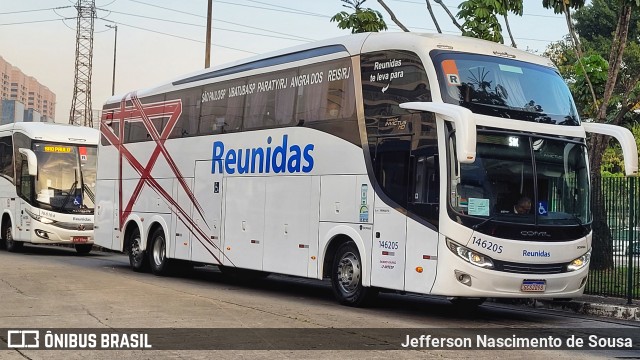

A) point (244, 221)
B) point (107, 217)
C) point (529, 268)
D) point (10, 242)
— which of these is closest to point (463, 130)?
point (529, 268)

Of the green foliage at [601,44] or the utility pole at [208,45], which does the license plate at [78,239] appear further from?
the green foliage at [601,44]

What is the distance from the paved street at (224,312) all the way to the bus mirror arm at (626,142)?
88.0 inches

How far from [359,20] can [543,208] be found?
9.67m

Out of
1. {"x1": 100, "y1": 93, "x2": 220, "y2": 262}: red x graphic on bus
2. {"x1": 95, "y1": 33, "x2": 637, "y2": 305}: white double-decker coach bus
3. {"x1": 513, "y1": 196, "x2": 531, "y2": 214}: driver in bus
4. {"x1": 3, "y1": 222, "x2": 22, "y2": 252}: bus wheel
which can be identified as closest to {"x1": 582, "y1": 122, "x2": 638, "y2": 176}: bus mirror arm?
{"x1": 95, "y1": 33, "x2": 637, "y2": 305}: white double-decker coach bus

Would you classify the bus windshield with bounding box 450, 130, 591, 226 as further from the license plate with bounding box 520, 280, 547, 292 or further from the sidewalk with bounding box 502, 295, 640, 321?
the sidewalk with bounding box 502, 295, 640, 321

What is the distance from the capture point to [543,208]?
13.1 m

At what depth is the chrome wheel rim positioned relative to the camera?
47.2ft

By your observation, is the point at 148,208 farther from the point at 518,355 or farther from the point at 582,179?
the point at 518,355

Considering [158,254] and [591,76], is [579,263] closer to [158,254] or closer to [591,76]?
[591,76]

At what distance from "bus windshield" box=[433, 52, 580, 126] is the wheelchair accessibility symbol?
1172 millimetres

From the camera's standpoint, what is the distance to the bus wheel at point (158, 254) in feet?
67.8

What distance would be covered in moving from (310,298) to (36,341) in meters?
6.86

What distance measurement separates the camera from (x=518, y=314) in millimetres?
14734

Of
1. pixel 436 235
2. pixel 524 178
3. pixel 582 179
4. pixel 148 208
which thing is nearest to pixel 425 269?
pixel 436 235
